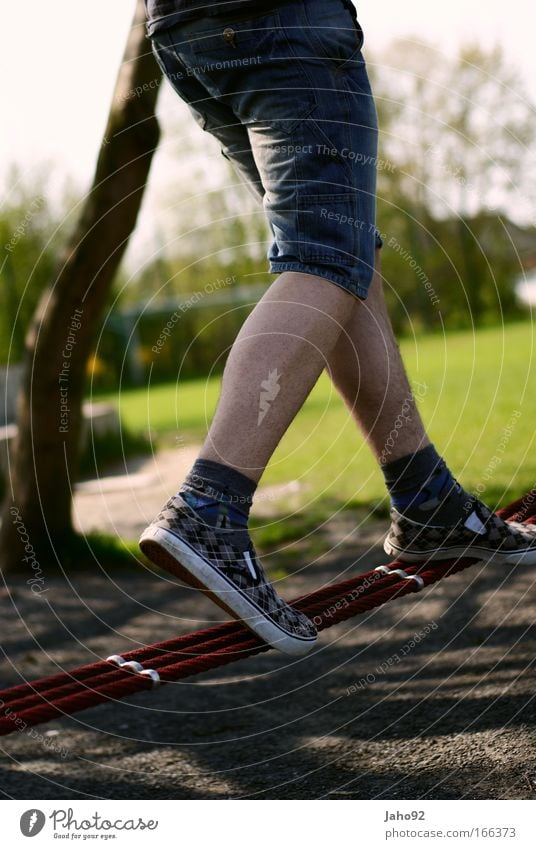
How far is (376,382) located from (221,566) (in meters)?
0.71

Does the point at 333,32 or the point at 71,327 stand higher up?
the point at 333,32

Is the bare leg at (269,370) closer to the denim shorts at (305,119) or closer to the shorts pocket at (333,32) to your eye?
the denim shorts at (305,119)

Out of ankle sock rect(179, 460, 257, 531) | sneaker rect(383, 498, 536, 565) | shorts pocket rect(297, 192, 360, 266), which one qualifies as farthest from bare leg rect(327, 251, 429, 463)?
ankle sock rect(179, 460, 257, 531)

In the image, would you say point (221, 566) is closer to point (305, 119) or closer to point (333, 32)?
point (305, 119)

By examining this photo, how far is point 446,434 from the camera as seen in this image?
28.3 ft

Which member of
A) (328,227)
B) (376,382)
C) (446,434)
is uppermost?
(328,227)

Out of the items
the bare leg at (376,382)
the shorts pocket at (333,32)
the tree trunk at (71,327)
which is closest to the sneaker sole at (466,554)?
the bare leg at (376,382)

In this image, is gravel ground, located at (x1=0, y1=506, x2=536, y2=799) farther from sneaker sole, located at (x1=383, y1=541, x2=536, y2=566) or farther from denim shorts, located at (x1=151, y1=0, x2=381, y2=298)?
denim shorts, located at (x1=151, y1=0, x2=381, y2=298)

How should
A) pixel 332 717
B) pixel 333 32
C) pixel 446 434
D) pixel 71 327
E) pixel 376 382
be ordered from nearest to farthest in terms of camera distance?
pixel 333 32
pixel 376 382
pixel 332 717
pixel 71 327
pixel 446 434

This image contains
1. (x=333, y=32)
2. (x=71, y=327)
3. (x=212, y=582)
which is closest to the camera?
(x=212, y=582)

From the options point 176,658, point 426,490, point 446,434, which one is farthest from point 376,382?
point 446,434

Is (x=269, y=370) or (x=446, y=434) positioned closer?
(x=269, y=370)
